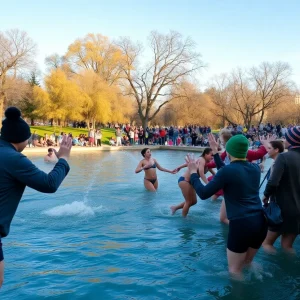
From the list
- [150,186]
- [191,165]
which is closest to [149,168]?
[150,186]

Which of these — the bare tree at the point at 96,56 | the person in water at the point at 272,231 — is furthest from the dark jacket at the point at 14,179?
the bare tree at the point at 96,56

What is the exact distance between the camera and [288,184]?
5145mm

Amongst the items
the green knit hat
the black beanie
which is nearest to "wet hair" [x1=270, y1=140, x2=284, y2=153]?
the green knit hat

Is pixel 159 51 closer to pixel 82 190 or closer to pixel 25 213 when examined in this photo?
pixel 82 190

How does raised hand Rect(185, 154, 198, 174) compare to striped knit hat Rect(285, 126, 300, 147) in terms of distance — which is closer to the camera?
raised hand Rect(185, 154, 198, 174)

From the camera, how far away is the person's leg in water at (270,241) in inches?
221

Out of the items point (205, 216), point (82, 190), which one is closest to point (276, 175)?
point (205, 216)

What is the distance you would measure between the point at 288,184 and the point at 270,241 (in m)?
1.10

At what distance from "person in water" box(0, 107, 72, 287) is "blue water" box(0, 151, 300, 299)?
2241 mm

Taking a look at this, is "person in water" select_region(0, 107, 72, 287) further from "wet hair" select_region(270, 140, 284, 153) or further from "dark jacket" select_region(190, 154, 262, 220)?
"wet hair" select_region(270, 140, 284, 153)

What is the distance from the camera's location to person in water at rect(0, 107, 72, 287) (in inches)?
121

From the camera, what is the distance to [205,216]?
9.06m

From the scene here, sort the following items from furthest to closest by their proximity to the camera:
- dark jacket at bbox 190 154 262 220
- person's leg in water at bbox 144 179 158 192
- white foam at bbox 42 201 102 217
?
person's leg in water at bbox 144 179 158 192
white foam at bbox 42 201 102 217
dark jacket at bbox 190 154 262 220

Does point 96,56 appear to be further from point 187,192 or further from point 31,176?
point 31,176
